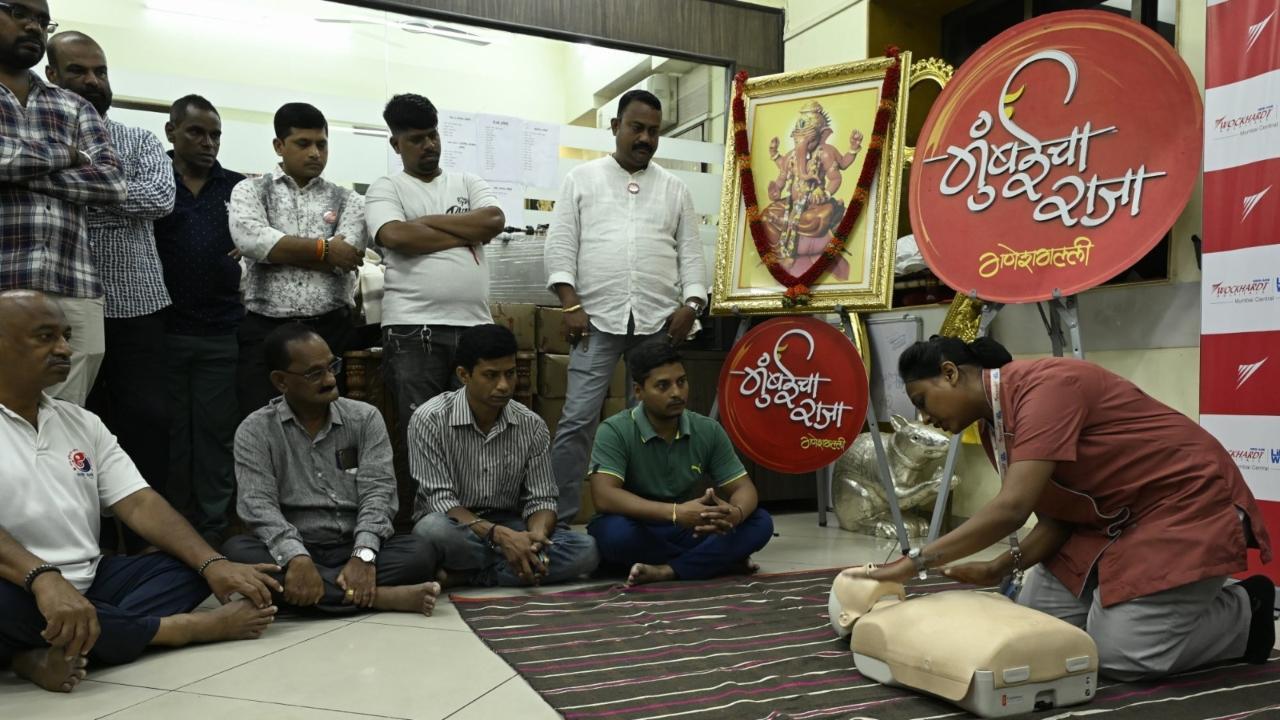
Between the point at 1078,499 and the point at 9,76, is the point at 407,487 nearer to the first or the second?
the point at 9,76

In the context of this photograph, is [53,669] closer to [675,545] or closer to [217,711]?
[217,711]

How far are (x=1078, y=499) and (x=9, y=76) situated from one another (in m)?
2.96

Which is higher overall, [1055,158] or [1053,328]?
[1055,158]

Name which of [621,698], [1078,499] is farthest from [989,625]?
[621,698]

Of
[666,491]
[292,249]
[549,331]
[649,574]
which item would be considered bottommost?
[649,574]

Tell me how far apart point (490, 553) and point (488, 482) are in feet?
0.74

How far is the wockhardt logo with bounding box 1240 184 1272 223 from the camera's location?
8.57 ft

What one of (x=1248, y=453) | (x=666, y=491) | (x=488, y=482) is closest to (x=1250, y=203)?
(x=1248, y=453)

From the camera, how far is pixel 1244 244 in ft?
8.71

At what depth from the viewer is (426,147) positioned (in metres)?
3.31

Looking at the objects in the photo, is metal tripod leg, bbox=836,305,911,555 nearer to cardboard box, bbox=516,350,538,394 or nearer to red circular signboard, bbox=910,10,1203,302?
red circular signboard, bbox=910,10,1203,302

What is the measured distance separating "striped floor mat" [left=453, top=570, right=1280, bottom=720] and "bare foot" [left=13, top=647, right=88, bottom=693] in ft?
2.85

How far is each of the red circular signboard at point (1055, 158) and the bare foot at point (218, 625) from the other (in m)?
2.39

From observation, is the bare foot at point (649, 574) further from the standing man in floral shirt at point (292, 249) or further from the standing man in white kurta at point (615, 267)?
the standing man in floral shirt at point (292, 249)
